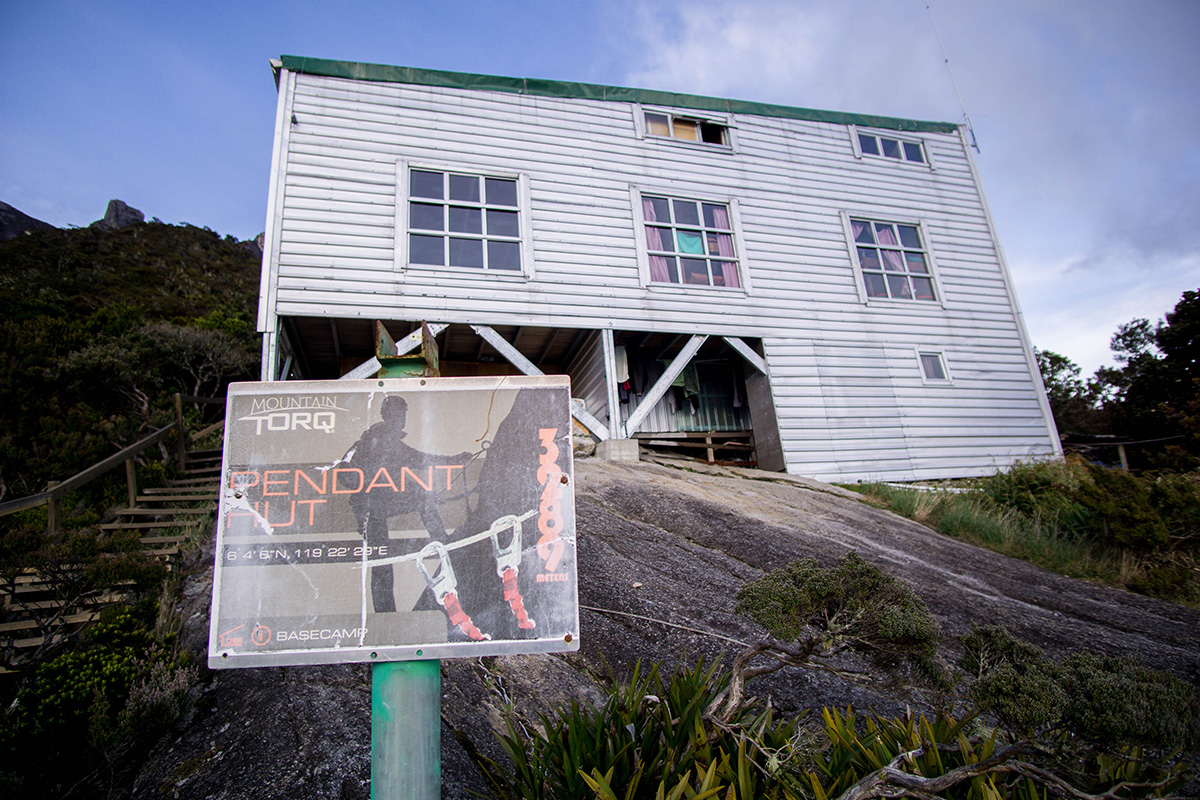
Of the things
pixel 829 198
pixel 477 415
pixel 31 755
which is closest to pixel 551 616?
pixel 477 415

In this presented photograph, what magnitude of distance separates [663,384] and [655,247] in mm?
2747

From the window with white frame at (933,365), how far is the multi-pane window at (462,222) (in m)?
8.46

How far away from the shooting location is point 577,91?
11891 mm

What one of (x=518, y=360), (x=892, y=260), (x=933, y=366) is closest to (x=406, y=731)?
(x=518, y=360)

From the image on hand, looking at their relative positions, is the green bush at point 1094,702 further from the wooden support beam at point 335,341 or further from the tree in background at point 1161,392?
the tree in background at point 1161,392

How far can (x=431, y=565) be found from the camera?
1888 millimetres

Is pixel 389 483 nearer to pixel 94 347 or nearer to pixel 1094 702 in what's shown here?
pixel 1094 702

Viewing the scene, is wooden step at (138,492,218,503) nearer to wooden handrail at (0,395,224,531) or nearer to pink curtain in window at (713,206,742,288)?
wooden handrail at (0,395,224,531)

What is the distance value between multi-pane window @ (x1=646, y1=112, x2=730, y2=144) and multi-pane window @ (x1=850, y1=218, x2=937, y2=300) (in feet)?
11.4

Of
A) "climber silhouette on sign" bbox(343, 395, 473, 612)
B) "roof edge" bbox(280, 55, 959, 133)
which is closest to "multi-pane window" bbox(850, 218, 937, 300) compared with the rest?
"roof edge" bbox(280, 55, 959, 133)

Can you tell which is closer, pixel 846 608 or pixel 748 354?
pixel 846 608

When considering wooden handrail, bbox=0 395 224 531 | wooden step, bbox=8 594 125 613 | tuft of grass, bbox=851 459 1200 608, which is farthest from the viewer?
tuft of grass, bbox=851 459 1200 608

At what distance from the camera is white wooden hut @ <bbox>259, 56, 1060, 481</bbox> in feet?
33.0

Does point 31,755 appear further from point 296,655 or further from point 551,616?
point 551,616
